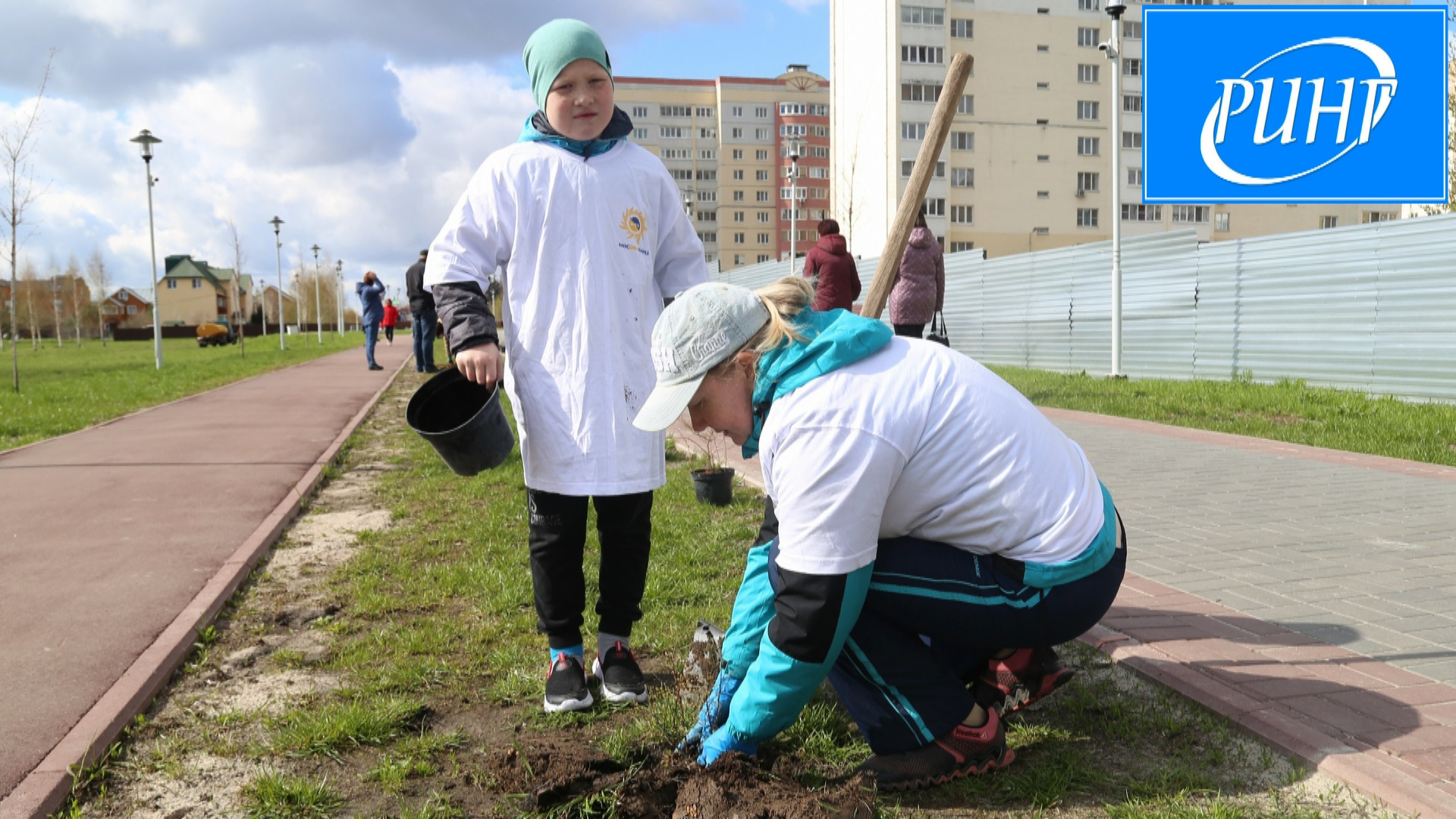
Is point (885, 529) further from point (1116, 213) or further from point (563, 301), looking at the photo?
point (1116, 213)

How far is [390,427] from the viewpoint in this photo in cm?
1175

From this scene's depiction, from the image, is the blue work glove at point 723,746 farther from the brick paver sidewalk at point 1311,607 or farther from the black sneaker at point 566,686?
the brick paver sidewalk at point 1311,607

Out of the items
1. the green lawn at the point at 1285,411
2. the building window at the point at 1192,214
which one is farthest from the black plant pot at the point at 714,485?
the building window at the point at 1192,214

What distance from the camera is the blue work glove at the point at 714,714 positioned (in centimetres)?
280

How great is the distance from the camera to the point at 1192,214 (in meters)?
68.5

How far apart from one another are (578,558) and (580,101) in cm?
150

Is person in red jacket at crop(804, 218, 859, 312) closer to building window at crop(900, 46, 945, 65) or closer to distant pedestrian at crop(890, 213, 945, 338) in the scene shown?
distant pedestrian at crop(890, 213, 945, 338)

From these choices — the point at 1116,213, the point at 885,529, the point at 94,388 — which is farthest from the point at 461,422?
the point at 94,388

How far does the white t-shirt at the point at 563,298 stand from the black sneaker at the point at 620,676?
23.4 inches

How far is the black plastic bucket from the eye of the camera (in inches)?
134

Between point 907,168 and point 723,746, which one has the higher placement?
point 907,168

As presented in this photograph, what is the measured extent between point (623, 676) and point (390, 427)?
9.10 m

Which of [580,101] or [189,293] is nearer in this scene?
[580,101]

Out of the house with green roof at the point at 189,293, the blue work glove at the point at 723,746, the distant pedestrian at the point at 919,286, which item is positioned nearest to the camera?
the blue work glove at the point at 723,746
